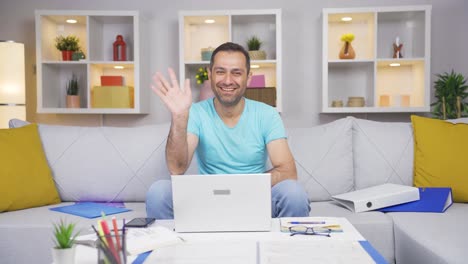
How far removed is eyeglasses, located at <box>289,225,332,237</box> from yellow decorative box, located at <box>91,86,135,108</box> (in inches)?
96.3

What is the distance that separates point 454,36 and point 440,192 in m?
1.99

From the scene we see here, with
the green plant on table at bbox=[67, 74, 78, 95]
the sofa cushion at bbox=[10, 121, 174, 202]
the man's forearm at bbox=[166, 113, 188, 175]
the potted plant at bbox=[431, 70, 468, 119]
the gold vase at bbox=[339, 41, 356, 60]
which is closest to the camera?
the man's forearm at bbox=[166, 113, 188, 175]

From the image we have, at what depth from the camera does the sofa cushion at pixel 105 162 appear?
246cm

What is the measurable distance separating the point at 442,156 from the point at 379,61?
1288 mm

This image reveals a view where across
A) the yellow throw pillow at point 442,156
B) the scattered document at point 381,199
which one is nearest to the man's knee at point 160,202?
the scattered document at point 381,199

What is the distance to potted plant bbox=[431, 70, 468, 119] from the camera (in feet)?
11.3

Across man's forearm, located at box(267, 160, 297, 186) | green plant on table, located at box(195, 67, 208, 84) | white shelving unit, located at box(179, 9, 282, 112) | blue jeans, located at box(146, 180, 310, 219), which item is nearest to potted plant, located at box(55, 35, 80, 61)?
white shelving unit, located at box(179, 9, 282, 112)

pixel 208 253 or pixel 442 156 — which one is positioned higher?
pixel 442 156

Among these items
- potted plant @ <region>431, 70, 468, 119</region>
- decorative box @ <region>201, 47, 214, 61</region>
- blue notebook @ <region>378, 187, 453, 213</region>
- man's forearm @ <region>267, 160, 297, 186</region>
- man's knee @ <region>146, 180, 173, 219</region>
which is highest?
decorative box @ <region>201, 47, 214, 61</region>

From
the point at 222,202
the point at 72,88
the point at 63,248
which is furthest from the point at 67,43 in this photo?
the point at 63,248

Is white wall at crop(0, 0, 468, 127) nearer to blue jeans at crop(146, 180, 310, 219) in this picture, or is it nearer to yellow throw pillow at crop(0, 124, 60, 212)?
yellow throw pillow at crop(0, 124, 60, 212)

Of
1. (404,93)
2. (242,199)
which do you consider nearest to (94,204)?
(242,199)

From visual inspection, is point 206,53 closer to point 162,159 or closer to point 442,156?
point 162,159

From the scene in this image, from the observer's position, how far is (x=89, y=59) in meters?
3.57
